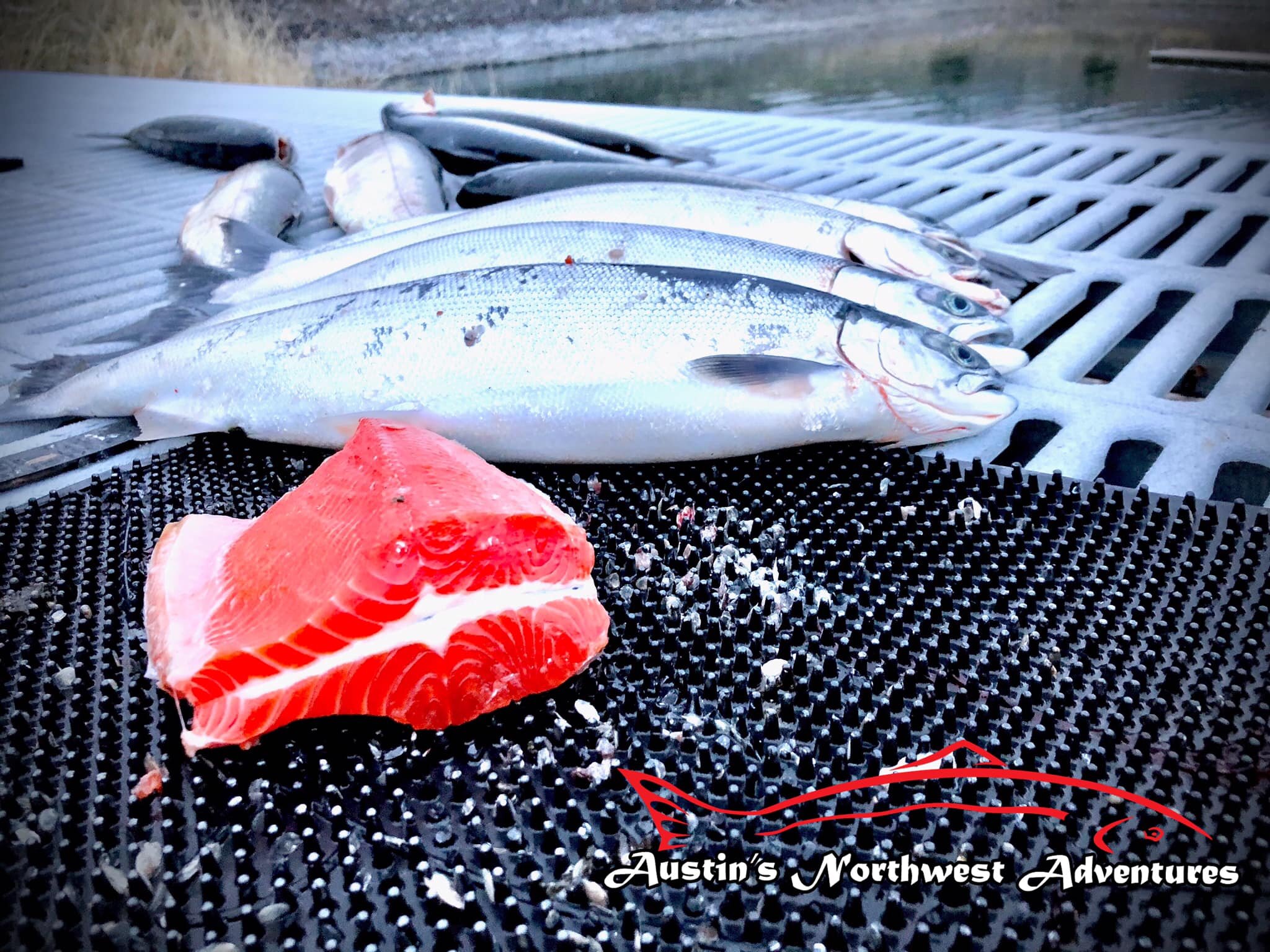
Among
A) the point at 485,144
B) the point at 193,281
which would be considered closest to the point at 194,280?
the point at 193,281

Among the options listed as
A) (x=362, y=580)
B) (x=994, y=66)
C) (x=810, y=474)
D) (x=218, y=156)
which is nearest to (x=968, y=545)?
(x=810, y=474)

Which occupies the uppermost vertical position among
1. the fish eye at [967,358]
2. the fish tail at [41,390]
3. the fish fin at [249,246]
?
the fish fin at [249,246]

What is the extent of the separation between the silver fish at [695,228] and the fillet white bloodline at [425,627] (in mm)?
1988

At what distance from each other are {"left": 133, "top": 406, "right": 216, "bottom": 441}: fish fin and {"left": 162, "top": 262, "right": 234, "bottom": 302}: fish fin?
94 cm

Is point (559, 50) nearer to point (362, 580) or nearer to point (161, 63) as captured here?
point (161, 63)

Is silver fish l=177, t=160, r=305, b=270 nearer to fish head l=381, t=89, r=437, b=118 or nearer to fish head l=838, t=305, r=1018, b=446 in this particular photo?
fish head l=381, t=89, r=437, b=118

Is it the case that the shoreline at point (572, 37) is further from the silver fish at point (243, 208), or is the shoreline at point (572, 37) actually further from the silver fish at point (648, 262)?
the silver fish at point (648, 262)

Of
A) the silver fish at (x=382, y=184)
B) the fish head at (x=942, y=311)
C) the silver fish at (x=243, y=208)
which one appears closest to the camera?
the fish head at (x=942, y=311)

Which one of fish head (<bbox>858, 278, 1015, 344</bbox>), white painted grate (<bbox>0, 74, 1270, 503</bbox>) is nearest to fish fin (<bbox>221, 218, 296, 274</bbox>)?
white painted grate (<bbox>0, 74, 1270, 503</bbox>)

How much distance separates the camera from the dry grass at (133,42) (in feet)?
40.1

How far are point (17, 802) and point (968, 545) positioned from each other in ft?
5.86

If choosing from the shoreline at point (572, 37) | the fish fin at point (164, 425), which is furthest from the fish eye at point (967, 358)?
the shoreline at point (572, 37)

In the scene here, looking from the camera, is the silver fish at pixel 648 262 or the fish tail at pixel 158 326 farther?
the fish tail at pixel 158 326

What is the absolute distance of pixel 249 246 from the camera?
3744 millimetres
